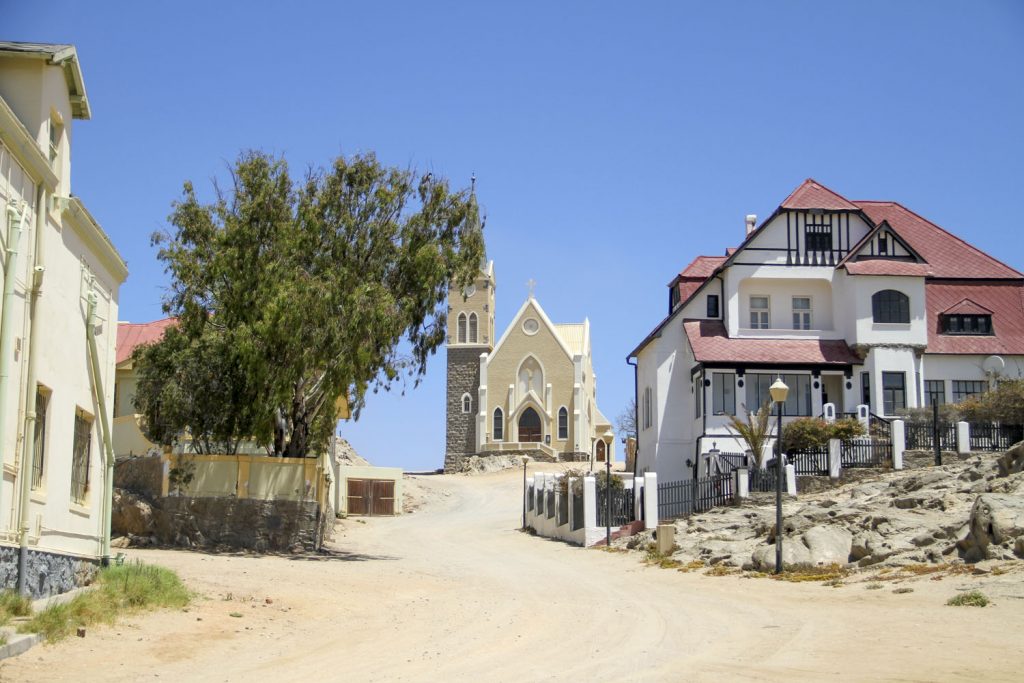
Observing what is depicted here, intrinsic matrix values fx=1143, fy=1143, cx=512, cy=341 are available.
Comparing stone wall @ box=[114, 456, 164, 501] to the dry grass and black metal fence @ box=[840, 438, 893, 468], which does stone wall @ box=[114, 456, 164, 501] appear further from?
black metal fence @ box=[840, 438, 893, 468]

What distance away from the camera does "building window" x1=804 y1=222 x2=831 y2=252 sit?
43.9 metres

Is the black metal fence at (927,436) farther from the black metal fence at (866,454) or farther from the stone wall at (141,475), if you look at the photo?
the stone wall at (141,475)

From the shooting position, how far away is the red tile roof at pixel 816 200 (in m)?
43.9

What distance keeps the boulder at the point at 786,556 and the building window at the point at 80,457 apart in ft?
45.1

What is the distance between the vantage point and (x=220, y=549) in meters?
29.2

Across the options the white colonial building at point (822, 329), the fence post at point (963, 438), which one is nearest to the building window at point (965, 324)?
the white colonial building at point (822, 329)

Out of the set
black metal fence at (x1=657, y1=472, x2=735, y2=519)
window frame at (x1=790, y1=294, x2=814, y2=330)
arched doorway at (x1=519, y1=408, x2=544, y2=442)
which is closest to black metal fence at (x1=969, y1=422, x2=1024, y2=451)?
black metal fence at (x1=657, y1=472, x2=735, y2=519)

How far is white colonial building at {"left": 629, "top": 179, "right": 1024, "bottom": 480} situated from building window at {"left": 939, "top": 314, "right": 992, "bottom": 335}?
4 cm

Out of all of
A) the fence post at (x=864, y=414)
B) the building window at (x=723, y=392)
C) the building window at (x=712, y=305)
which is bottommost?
the fence post at (x=864, y=414)

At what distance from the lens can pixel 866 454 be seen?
36219 mm

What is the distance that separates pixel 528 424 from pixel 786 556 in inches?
2086

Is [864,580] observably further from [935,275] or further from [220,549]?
[935,275]

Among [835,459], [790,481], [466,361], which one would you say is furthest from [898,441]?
[466,361]

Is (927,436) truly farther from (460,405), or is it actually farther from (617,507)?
(460,405)
